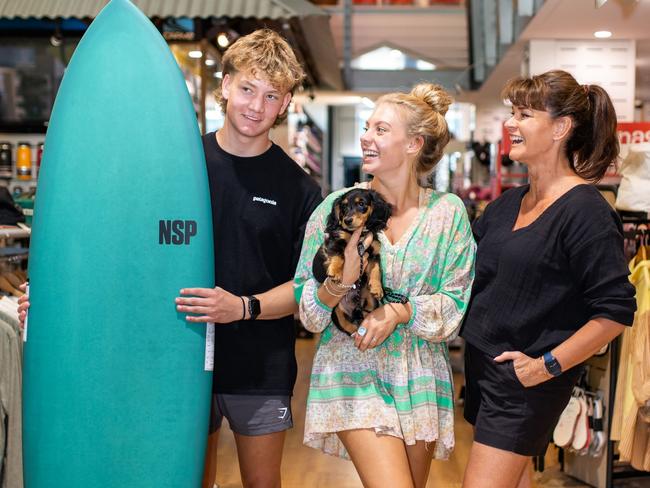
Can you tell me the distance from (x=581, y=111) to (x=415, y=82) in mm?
5525

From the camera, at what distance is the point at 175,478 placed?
82.0 inches

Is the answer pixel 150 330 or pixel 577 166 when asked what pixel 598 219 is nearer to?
pixel 577 166

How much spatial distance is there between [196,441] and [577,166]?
1184mm

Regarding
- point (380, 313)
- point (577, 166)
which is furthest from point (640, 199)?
point (380, 313)

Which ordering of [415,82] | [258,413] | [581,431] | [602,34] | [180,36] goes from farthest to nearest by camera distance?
[415,82], [602,34], [180,36], [581,431], [258,413]

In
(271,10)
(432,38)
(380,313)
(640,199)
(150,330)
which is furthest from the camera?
(432,38)

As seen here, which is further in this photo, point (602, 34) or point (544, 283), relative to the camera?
point (602, 34)

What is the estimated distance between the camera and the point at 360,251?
6.23ft

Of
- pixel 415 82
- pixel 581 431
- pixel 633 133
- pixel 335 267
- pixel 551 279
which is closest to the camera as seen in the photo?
pixel 335 267

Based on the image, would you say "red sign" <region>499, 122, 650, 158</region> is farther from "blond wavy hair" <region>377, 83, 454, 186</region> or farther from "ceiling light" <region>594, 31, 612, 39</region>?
"blond wavy hair" <region>377, 83, 454, 186</region>

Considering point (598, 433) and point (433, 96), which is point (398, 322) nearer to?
point (433, 96)

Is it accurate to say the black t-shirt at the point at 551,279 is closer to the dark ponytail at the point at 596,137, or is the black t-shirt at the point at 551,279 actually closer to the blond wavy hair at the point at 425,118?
the dark ponytail at the point at 596,137

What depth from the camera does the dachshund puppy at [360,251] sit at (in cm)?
189

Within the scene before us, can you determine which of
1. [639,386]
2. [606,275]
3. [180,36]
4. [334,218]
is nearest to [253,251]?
[334,218]
